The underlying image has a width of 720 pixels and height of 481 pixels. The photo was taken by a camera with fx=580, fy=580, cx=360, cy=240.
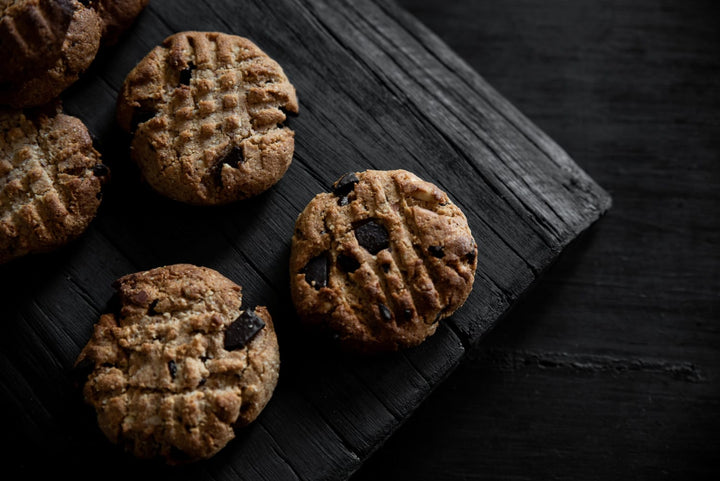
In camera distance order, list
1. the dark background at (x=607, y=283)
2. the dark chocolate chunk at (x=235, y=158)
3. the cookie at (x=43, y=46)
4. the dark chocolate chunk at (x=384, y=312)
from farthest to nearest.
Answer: the dark background at (x=607, y=283) < the dark chocolate chunk at (x=235, y=158) < the dark chocolate chunk at (x=384, y=312) < the cookie at (x=43, y=46)

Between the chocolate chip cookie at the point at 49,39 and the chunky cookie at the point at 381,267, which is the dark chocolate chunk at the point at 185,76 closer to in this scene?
the chocolate chip cookie at the point at 49,39

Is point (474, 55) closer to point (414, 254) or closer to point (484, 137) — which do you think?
point (484, 137)

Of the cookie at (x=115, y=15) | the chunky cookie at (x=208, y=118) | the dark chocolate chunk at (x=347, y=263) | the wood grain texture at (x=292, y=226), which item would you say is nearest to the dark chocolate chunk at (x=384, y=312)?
the dark chocolate chunk at (x=347, y=263)

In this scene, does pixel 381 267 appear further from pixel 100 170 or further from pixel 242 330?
pixel 100 170

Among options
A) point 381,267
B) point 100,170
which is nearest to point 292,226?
point 381,267

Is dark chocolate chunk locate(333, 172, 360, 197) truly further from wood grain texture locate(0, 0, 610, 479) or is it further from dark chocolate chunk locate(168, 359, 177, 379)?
dark chocolate chunk locate(168, 359, 177, 379)

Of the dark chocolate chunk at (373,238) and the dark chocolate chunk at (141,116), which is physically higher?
the dark chocolate chunk at (141,116)
